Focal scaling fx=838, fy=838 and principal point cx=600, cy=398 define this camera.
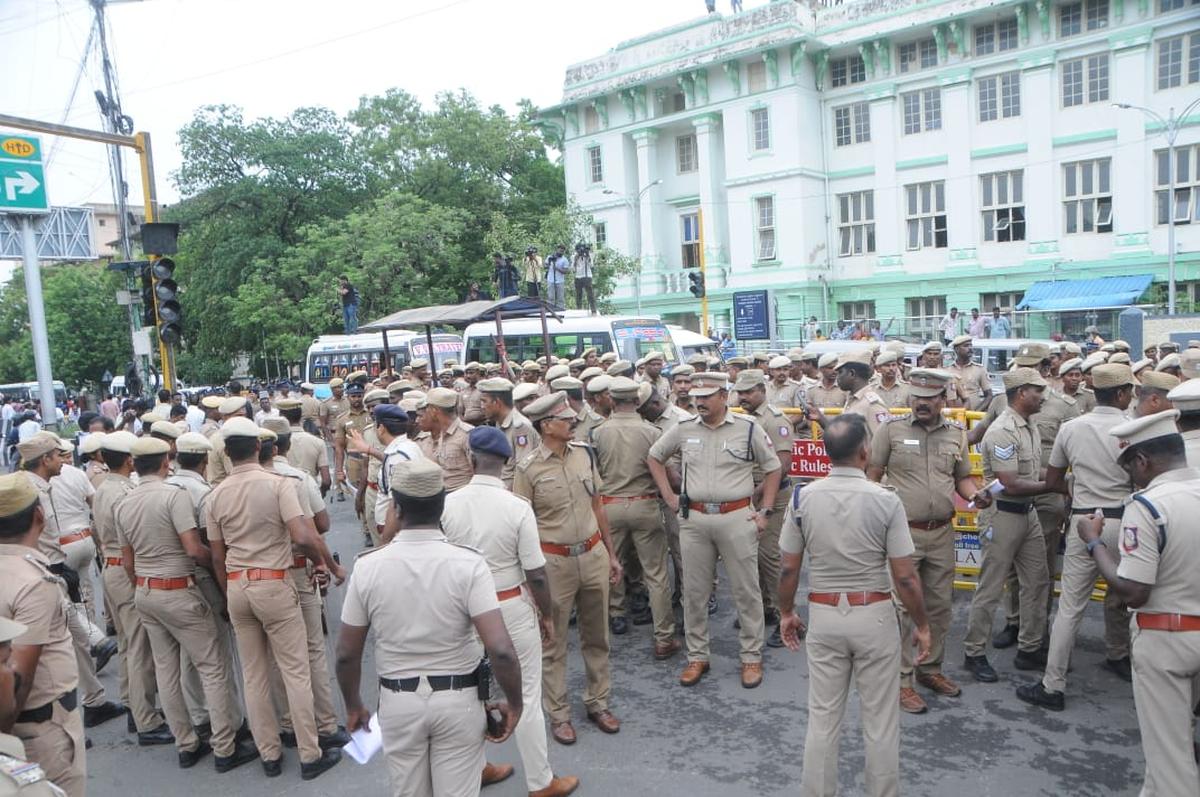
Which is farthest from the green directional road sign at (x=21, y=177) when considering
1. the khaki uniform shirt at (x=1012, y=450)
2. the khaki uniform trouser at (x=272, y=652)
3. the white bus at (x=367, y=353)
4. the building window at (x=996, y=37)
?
the building window at (x=996, y=37)

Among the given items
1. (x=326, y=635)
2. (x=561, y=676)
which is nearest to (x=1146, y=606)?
(x=561, y=676)

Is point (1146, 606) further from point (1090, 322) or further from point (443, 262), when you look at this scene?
point (443, 262)

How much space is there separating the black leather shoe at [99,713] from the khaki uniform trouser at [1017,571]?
610cm

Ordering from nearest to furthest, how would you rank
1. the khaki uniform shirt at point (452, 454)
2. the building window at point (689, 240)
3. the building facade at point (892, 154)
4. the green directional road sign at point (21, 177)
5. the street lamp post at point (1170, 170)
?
the khaki uniform shirt at point (452, 454) < the green directional road sign at point (21, 177) < the street lamp post at point (1170, 170) < the building facade at point (892, 154) < the building window at point (689, 240)

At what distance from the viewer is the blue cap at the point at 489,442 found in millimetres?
4238

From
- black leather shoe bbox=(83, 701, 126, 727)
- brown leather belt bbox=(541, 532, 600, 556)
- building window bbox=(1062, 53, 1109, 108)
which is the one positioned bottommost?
black leather shoe bbox=(83, 701, 126, 727)

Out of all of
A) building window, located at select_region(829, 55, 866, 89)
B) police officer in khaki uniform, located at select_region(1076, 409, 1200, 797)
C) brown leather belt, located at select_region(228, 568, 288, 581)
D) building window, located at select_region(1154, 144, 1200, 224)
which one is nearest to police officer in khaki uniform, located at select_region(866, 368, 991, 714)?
police officer in khaki uniform, located at select_region(1076, 409, 1200, 797)

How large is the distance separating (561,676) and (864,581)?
2.08 meters

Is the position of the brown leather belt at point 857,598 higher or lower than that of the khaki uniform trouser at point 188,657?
higher

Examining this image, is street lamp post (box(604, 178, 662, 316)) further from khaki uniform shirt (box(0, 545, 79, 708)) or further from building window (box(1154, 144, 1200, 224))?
khaki uniform shirt (box(0, 545, 79, 708))

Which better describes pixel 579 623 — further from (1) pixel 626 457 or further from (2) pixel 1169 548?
(2) pixel 1169 548

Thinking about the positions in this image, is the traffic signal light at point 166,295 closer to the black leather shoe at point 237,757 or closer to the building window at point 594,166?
the black leather shoe at point 237,757

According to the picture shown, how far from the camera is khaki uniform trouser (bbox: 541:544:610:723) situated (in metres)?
5.05

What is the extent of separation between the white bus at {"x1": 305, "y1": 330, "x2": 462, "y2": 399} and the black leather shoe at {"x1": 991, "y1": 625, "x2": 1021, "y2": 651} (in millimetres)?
17828
